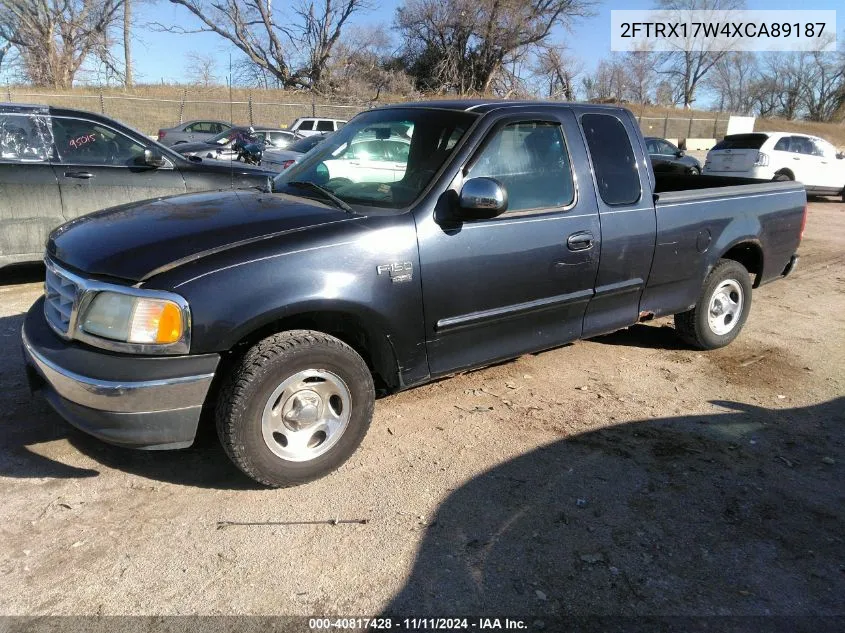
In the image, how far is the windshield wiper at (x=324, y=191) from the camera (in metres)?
3.49

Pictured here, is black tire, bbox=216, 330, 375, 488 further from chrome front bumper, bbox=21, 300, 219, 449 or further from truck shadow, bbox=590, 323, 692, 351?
truck shadow, bbox=590, 323, 692, 351

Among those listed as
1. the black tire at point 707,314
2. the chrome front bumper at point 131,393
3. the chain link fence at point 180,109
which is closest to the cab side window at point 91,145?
the chrome front bumper at point 131,393

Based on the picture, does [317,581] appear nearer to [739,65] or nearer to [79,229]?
[79,229]

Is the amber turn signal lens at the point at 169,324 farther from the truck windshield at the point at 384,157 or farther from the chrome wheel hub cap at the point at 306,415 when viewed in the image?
the truck windshield at the point at 384,157

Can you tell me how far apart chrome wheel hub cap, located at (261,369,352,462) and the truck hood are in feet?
2.36

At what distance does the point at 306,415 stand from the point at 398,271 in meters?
0.84

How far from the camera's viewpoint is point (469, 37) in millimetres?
46031

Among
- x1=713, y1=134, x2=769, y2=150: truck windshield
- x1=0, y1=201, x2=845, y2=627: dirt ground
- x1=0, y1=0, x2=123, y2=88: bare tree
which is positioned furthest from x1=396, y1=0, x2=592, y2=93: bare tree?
x1=0, y1=201, x2=845, y2=627: dirt ground

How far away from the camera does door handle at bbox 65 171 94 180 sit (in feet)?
20.3

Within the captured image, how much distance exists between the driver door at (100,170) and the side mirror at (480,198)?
4.32m

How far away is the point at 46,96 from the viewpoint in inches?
1209

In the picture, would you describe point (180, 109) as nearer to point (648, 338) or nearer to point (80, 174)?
point (80, 174)

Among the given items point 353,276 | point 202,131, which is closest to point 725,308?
point 353,276

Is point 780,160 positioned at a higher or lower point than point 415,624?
higher
